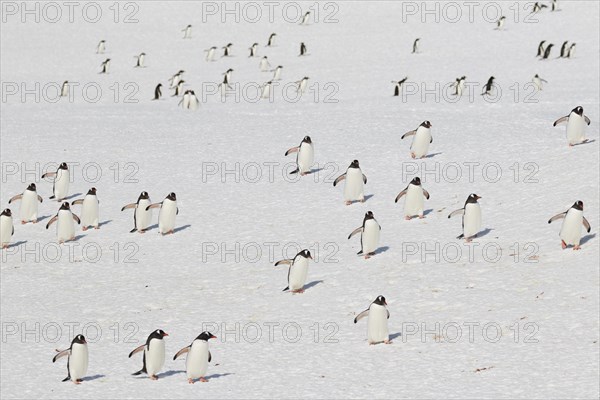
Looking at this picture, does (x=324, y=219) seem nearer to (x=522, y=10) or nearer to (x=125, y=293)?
(x=125, y=293)

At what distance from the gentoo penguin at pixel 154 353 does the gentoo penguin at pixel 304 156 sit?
379 inches

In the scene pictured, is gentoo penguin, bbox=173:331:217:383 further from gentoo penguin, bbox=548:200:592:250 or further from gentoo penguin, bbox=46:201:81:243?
gentoo penguin, bbox=46:201:81:243

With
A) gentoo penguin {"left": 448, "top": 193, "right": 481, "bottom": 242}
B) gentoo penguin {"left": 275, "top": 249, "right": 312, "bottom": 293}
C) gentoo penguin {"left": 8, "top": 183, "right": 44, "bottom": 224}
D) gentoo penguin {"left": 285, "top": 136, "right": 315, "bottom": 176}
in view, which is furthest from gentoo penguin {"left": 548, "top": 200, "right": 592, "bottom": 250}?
gentoo penguin {"left": 8, "top": 183, "right": 44, "bottom": 224}

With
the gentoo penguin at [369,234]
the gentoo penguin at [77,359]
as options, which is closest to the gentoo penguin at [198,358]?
the gentoo penguin at [77,359]

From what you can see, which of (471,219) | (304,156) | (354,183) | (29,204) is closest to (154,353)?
(471,219)

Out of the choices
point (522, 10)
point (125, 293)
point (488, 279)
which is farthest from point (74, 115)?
point (522, 10)

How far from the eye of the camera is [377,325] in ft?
40.3

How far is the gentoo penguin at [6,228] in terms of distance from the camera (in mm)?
16969

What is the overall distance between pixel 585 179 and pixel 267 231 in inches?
220

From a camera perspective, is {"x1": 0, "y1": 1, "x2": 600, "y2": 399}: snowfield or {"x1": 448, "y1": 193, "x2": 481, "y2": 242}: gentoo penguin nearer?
{"x1": 0, "y1": 1, "x2": 600, "y2": 399}: snowfield

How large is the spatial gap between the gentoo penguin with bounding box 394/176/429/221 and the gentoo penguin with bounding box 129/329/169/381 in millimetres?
6569

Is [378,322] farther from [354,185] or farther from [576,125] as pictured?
[576,125]

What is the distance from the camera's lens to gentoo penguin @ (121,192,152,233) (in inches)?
693

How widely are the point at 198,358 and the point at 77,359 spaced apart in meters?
1.36
